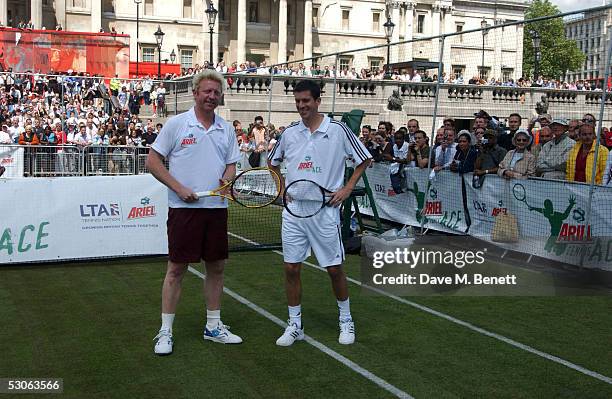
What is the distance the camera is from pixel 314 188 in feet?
24.0

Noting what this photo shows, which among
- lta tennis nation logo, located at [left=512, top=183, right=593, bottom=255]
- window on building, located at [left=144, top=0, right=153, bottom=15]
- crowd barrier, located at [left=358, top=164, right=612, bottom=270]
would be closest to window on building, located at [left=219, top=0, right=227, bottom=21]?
window on building, located at [left=144, top=0, right=153, bottom=15]

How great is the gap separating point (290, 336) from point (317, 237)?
93 cm

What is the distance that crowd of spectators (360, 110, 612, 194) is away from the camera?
461 inches

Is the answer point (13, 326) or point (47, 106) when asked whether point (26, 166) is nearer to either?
point (47, 106)

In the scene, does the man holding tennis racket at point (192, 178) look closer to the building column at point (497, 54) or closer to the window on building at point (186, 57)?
the building column at point (497, 54)

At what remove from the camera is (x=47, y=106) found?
2825 cm

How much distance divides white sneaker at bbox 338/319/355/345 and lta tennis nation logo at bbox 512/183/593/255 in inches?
200

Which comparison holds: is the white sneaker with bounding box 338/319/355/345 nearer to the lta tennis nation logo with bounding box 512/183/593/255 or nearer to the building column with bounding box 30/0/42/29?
the lta tennis nation logo with bounding box 512/183/593/255

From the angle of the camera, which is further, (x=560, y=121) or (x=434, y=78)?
(x=434, y=78)

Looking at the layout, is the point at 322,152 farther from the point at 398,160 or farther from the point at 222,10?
the point at 222,10

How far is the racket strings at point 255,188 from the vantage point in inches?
375

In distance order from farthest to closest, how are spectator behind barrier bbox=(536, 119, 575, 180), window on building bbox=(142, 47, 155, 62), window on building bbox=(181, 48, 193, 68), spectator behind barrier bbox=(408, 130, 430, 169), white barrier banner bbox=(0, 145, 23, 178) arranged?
window on building bbox=(181, 48, 193, 68) → window on building bbox=(142, 47, 155, 62) → white barrier banner bbox=(0, 145, 23, 178) → spectator behind barrier bbox=(408, 130, 430, 169) → spectator behind barrier bbox=(536, 119, 575, 180)

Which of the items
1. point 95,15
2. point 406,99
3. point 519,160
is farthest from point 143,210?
point 95,15

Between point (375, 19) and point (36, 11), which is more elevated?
point (375, 19)
